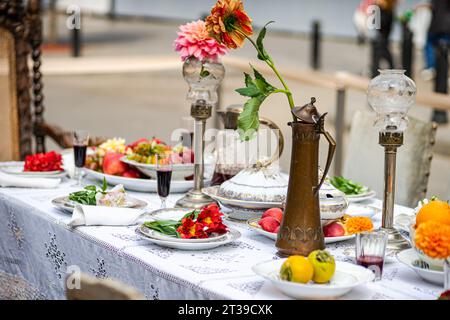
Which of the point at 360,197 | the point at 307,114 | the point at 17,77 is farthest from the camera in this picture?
the point at 17,77

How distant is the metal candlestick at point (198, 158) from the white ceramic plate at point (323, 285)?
31.5 inches

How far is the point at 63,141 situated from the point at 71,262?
1829mm

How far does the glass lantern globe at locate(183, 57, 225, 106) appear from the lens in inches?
118

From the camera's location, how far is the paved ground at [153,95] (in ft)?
30.2

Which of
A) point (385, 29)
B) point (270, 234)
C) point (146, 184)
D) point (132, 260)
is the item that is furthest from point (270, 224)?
point (385, 29)

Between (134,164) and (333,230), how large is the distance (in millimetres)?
943

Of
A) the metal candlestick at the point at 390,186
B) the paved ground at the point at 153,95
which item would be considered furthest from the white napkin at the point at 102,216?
the paved ground at the point at 153,95

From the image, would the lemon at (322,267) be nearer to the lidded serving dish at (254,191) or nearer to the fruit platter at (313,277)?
the fruit platter at (313,277)

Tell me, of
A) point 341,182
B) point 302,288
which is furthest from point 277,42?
point 302,288

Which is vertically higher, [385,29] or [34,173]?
[385,29]

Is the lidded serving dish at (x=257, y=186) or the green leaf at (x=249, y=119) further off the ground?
the green leaf at (x=249, y=119)

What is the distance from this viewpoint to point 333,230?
102 inches

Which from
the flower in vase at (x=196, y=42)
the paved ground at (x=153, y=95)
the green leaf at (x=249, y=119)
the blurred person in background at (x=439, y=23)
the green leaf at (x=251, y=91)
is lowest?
the paved ground at (x=153, y=95)

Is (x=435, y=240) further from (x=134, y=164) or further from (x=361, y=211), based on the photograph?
(x=134, y=164)
